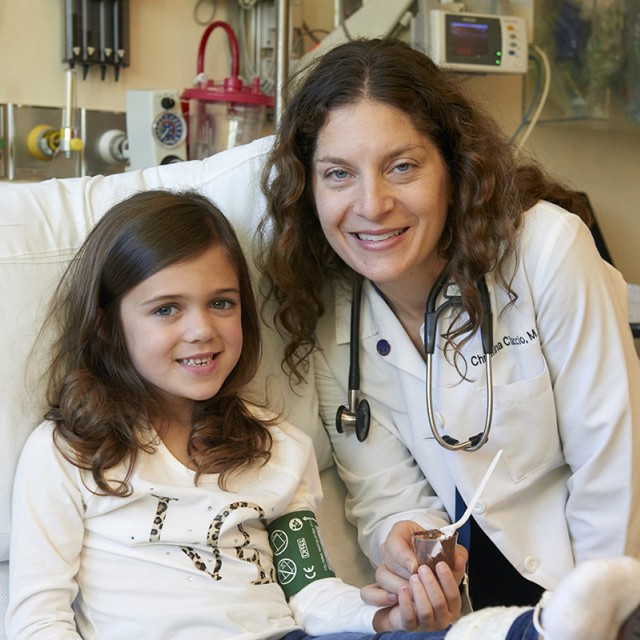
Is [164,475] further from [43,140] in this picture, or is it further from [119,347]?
[43,140]

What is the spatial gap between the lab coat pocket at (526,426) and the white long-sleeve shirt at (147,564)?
364 mm

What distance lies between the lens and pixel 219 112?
2.35 meters

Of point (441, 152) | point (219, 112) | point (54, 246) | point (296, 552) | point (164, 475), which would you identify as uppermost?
point (219, 112)

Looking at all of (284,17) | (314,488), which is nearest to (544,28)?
(284,17)

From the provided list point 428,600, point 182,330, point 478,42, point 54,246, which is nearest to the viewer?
point 428,600

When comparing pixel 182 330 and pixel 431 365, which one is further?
pixel 431 365

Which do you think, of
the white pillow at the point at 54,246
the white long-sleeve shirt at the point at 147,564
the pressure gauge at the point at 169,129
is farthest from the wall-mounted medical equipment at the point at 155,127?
the white long-sleeve shirt at the point at 147,564

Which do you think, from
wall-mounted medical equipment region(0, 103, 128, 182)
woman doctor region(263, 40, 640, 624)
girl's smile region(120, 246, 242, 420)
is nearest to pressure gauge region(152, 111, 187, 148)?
wall-mounted medical equipment region(0, 103, 128, 182)

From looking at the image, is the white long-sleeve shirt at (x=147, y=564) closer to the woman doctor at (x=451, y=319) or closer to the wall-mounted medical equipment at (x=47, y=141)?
the woman doctor at (x=451, y=319)

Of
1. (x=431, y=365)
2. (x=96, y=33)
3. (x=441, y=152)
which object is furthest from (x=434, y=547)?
(x=96, y=33)

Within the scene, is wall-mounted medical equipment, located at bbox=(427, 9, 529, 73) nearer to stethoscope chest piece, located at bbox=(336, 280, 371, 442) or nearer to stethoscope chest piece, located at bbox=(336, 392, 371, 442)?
stethoscope chest piece, located at bbox=(336, 280, 371, 442)

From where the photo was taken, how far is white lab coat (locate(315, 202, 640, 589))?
4.80 ft

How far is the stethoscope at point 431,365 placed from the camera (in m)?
1.47

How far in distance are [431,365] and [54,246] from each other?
626 mm
